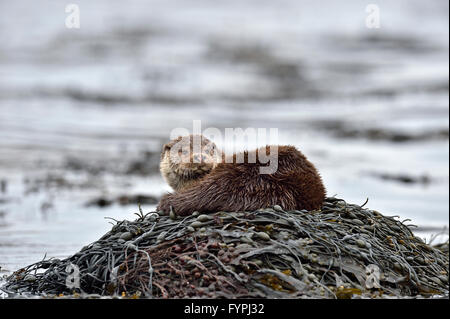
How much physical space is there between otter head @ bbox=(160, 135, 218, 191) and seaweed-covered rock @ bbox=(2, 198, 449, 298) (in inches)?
25.7

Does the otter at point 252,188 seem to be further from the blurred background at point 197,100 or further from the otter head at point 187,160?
the blurred background at point 197,100

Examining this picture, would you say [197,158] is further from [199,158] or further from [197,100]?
[197,100]

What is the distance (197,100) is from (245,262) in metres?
17.8

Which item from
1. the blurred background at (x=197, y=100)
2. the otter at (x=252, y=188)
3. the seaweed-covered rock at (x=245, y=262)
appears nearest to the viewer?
the seaweed-covered rock at (x=245, y=262)

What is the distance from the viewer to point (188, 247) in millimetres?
4930

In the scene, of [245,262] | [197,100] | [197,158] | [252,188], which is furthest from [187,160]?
[197,100]

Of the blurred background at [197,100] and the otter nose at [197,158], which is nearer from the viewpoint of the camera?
the otter nose at [197,158]

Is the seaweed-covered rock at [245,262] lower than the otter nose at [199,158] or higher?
lower

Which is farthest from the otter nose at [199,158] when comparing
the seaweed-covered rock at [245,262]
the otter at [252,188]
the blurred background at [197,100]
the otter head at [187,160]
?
the blurred background at [197,100]

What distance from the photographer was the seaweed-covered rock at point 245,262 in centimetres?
468

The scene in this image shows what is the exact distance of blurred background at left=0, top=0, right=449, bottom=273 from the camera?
11438 mm

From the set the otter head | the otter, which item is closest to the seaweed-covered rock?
the otter

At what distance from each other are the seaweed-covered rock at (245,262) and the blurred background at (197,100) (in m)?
1.71

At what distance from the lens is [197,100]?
22281 mm
